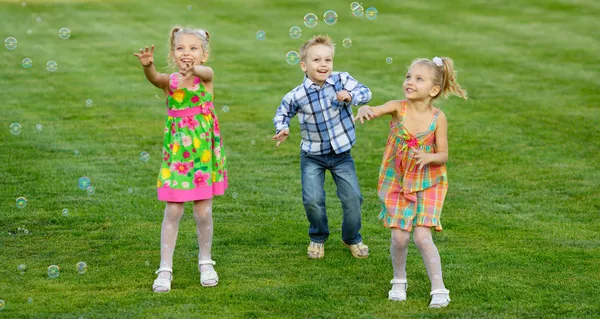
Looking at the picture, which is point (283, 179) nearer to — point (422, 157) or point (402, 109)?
point (402, 109)

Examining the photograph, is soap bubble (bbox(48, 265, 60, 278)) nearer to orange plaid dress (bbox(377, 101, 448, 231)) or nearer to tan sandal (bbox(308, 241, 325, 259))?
tan sandal (bbox(308, 241, 325, 259))

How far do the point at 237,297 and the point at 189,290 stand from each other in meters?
0.36

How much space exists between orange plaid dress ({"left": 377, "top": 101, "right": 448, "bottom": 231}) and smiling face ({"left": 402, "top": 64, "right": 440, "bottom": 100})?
12 cm

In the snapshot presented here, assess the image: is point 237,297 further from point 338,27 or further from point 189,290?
point 338,27

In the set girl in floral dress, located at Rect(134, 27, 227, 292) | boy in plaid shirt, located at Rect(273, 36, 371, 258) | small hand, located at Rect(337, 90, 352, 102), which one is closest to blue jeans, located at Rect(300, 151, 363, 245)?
boy in plaid shirt, located at Rect(273, 36, 371, 258)

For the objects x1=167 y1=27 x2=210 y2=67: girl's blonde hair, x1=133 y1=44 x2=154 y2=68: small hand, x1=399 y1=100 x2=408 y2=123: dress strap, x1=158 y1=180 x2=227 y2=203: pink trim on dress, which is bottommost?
x1=158 y1=180 x2=227 y2=203: pink trim on dress

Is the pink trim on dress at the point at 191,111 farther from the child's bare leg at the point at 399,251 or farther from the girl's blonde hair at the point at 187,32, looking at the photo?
the child's bare leg at the point at 399,251

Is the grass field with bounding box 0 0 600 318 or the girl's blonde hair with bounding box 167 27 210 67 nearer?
the grass field with bounding box 0 0 600 318

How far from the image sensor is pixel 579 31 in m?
20.0

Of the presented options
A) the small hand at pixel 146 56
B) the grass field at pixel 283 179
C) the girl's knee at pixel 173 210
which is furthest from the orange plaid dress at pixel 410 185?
the small hand at pixel 146 56

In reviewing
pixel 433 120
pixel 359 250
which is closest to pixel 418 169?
pixel 433 120

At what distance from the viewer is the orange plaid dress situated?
6.21 metres

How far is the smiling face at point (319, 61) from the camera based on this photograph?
700cm

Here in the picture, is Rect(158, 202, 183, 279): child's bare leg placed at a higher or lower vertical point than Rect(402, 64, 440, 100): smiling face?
lower
